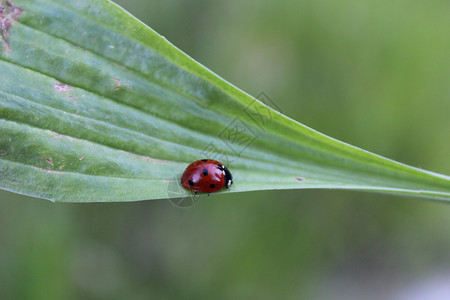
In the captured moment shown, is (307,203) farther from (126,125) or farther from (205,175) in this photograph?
(126,125)

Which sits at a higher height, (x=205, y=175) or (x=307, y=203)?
(x=307, y=203)

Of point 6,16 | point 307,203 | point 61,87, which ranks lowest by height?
point 61,87

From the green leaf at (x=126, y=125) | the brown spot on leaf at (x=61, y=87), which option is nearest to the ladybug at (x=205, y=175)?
the green leaf at (x=126, y=125)

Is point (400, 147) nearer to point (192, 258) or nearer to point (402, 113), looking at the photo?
point (402, 113)

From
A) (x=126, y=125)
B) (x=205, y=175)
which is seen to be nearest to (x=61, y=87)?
(x=126, y=125)

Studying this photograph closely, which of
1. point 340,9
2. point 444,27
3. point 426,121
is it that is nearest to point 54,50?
point 340,9

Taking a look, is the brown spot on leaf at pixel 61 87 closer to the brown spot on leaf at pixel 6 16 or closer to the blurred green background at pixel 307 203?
the brown spot on leaf at pixel 6 16

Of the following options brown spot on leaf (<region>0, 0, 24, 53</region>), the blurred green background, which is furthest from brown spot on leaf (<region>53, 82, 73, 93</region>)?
the blurred green background
